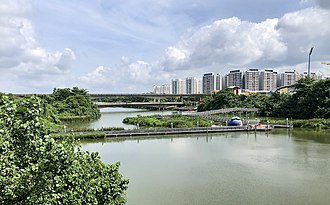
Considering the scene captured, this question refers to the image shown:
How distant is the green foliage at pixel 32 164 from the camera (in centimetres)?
500

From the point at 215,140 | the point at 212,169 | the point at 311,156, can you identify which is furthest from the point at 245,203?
the point at 215,140

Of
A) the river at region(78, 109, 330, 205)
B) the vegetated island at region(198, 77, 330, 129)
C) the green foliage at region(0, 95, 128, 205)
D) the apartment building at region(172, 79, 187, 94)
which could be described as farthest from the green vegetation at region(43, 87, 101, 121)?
the apartment building at region(172, 79, 187, 94)

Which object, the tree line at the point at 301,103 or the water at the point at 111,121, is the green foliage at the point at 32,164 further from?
the tree line at the point at 301,103

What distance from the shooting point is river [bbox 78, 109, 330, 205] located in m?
13.2

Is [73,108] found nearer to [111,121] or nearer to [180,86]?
[111,121]

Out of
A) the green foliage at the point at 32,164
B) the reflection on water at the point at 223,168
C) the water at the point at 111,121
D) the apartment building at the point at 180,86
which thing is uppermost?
the apartment building at the point at 180,86

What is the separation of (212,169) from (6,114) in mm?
14099

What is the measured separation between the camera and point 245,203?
1226cm

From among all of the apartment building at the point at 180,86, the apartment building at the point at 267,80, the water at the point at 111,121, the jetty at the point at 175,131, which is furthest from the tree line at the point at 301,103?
the apartment building at the point at 180,86

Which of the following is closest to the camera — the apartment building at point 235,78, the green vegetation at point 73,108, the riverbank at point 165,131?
the riverbank at point 165,131

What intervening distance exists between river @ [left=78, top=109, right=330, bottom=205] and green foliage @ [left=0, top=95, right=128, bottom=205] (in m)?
7.54

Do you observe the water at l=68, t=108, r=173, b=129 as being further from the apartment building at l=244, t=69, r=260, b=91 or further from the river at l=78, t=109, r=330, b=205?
the apartment building at l=244, t=69, r=260, b=91

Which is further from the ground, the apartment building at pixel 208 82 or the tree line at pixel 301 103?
the apartment building at pixel 208 82

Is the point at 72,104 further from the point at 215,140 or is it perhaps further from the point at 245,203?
the point at 245,203
